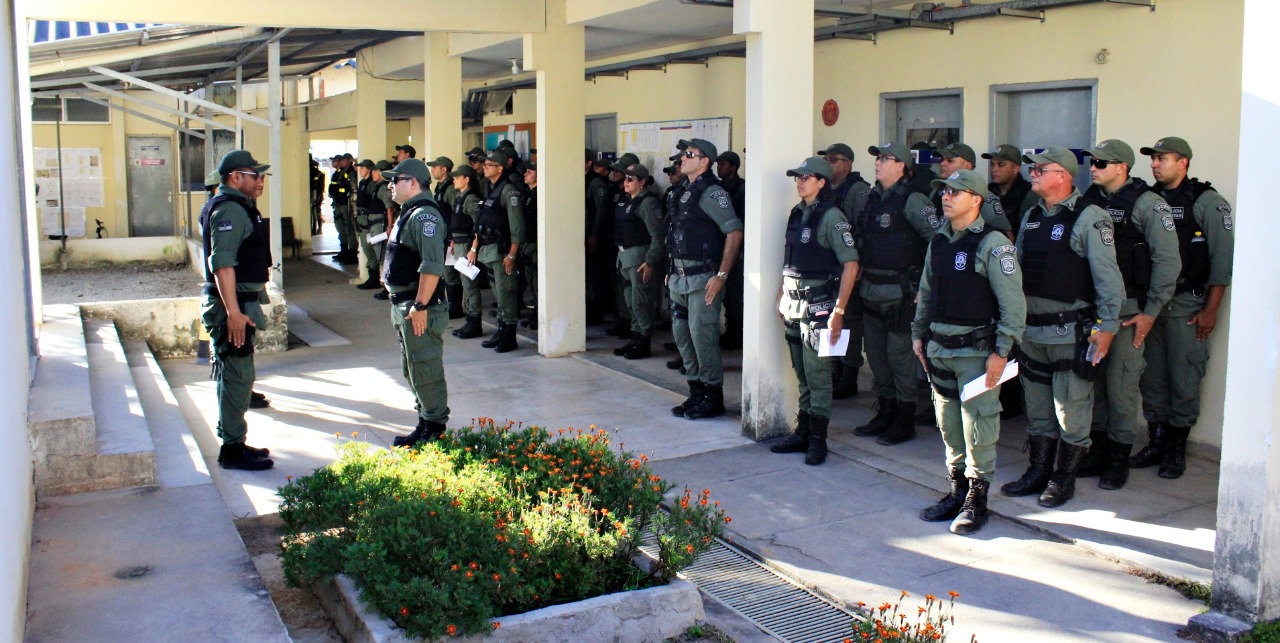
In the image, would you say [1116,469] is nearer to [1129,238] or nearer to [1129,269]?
[1129,269]

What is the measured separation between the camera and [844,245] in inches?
255

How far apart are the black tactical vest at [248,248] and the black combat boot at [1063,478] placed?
4585mm

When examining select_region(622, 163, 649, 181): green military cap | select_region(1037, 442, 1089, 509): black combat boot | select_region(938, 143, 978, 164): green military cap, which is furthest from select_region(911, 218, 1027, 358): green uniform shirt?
select_region(622, 163, 649, 181): green military cap

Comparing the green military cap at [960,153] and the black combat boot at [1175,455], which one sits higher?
the green military cap at [960,153]

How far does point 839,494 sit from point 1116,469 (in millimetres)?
1576

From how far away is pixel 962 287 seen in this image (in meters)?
5.41

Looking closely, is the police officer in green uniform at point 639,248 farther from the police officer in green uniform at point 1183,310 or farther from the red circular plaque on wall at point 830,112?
the police officer in green uniform at point 1183,310

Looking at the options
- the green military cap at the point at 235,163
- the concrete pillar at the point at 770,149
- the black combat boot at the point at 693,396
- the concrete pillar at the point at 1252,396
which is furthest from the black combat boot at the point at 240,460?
the concrete pillar at the point at 1252,396

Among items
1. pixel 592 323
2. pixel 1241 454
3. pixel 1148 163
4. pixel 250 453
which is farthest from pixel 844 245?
pixel 592 323

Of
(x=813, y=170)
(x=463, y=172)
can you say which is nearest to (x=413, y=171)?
(x=813, y=170)

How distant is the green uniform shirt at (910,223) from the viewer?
6.82 m

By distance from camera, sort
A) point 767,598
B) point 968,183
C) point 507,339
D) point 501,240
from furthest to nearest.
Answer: point 501,240, point 507,339, point 968,183, point 767,598

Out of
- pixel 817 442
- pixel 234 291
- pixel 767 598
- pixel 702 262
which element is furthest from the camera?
pixel 702 262

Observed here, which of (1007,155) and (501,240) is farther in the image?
(501,240)
